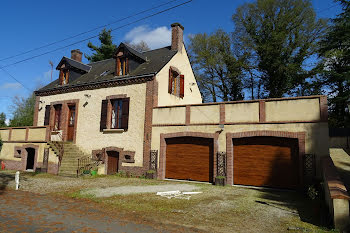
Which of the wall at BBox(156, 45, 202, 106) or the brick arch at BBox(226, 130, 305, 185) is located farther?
the wall at BBox(156, 45, 202, 106)

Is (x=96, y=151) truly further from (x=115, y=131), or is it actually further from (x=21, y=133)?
(x=21, y=133)

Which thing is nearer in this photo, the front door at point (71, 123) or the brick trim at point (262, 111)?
the brick trim at point (262, 111)

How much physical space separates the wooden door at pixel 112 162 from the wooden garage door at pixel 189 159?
3.51 meters

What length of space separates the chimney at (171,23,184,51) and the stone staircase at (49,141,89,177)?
991 centimetres

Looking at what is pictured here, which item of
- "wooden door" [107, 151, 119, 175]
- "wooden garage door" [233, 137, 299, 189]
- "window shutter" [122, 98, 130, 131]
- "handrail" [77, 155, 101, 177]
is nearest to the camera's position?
"wooden garage door" [233, 137, 299, 189]

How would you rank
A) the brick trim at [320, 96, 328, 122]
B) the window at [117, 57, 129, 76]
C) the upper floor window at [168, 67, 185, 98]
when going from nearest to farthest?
1. the brick trim at [320, 96, 328, 122]
2. the window at [117, 57, 129, 76]
3. the upper floor window at [168, 67, 185, 98]

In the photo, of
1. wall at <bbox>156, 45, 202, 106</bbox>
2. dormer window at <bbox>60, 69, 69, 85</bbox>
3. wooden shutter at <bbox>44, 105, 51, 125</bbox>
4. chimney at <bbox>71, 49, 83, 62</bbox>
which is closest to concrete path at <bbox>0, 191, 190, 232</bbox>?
wall at <bbox>156, 45, 202, 106</bbox>

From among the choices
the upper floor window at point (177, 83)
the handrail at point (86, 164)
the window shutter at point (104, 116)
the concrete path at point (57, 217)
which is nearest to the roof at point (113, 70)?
the upper floor window at point (177, 83)

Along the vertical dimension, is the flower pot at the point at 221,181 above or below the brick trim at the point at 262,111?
below

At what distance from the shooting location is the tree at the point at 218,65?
91.0 feet

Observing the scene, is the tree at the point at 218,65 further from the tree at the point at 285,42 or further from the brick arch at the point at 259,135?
the brick arch at the point at 259,135

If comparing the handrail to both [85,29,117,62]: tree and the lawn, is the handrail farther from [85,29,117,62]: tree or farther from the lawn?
[85,29,117,62]: tree

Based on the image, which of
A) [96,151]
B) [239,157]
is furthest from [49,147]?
[239,157]

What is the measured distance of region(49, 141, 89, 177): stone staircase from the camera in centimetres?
1541
